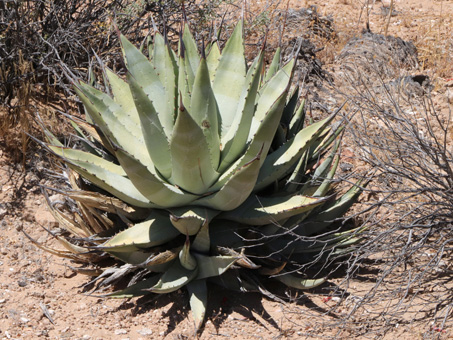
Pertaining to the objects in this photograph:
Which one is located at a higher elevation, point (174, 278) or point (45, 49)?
point (45, 49)

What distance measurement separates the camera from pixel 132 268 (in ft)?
11.7

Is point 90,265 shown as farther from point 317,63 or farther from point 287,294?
point 317,63

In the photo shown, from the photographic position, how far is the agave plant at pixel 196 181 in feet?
10.6

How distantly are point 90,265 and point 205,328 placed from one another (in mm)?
944

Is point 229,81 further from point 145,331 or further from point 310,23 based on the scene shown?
point 310,23

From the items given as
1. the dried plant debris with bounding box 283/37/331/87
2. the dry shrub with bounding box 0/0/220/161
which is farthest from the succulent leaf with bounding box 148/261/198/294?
the dried plant debris with bounding box 283/37/331/87

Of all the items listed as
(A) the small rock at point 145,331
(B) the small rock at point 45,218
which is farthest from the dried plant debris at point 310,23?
A: (A) the small rock at point 145,331

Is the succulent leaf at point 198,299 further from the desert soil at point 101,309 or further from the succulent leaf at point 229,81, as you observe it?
the succulent leaf at point 229,81

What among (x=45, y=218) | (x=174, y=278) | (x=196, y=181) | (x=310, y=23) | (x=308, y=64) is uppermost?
(x=310, y=23)

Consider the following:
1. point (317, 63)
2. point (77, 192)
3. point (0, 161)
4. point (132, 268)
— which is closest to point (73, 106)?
point (0, 161)

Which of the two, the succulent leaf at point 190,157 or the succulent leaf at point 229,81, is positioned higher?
the succulent leaf at point 229,81

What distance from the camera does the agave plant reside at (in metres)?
3.23

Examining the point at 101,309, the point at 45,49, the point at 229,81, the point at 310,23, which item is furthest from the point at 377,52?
the point at 101,309

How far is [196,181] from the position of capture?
10.8 ft
